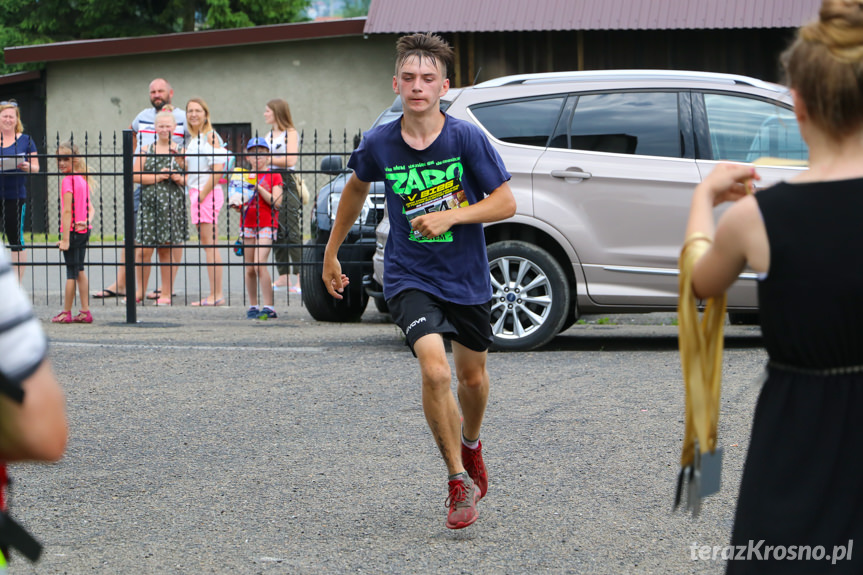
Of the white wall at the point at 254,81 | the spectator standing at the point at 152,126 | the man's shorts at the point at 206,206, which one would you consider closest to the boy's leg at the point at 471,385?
the man's shorts at the point at 206,206

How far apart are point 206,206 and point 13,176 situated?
1.95 meters

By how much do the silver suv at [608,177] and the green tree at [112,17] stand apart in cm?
2989

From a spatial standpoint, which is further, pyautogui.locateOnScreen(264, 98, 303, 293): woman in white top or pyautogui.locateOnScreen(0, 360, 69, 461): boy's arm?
pyautogui.locateOnScreen(264, 98, 303, 293): woman in white top

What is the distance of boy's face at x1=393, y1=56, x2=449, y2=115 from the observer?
187 inches

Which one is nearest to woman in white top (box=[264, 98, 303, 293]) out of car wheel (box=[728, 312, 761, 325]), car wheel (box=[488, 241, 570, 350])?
car wheel (box=[488, 241, 570, 350])

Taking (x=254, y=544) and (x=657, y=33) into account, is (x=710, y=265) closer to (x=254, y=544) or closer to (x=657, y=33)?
(x=254, y=544)

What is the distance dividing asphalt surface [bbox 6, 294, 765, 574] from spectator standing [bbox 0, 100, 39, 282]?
3.00 metres

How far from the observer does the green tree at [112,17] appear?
37844 mm

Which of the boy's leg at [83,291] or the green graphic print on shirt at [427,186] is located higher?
the green graphic print on shirt at [427,186]

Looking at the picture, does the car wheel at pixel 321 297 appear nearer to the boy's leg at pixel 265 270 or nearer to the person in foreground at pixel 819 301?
the boy's leg at pixel 265 270

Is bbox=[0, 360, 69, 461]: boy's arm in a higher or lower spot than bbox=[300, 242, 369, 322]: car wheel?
higher

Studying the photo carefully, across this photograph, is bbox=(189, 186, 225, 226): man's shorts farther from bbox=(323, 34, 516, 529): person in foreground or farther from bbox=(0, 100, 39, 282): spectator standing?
bbox=(323, 34, 516, 529): person in foreground

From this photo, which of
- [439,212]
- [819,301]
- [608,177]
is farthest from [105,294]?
[819,301]

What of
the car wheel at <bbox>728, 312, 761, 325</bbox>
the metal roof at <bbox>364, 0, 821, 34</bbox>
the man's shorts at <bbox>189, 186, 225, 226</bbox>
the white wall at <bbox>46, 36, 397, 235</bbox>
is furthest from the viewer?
the white wall at <bbox>46, 36, 397, 235</bbox>
